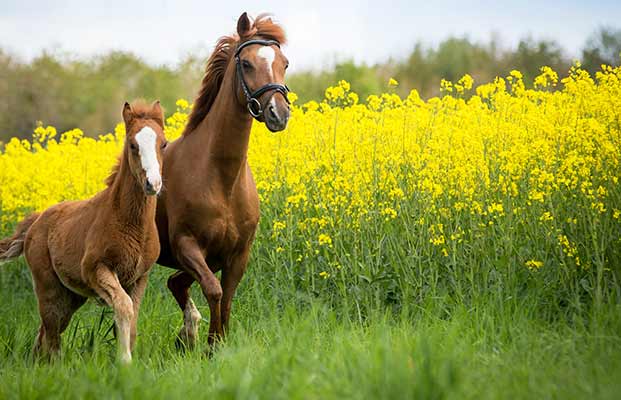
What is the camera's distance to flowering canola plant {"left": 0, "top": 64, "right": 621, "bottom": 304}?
6.47m

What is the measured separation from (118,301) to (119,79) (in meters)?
29.1

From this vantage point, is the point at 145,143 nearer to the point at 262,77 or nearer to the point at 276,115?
the point at 276,115

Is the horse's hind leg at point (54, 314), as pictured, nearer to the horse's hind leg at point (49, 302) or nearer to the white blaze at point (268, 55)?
the horse's hind leg at point (49, 302)

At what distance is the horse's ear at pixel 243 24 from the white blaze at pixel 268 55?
327 mm

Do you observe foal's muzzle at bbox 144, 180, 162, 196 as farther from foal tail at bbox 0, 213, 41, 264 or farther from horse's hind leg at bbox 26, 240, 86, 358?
foal tail at bbox 0, 213, 41, 264

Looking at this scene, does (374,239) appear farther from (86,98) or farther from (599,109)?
(86,98)

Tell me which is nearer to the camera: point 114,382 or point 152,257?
point 114,382

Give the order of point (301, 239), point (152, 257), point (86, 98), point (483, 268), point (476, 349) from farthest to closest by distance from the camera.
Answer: point (86, 98) → point (301, 239) → point (483, 268) → point (152, 257) → point (476, 349)

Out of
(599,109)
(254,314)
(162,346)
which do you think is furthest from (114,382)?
(599,109)

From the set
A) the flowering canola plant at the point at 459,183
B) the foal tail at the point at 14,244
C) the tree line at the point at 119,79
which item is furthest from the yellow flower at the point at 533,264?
the tree line at the point at 119,79

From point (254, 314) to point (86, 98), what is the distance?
2626cm

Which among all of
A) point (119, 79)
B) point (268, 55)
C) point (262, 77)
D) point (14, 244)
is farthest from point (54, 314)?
point (119, 79)

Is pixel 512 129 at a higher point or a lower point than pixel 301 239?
higher

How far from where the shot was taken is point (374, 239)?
24.5ft
